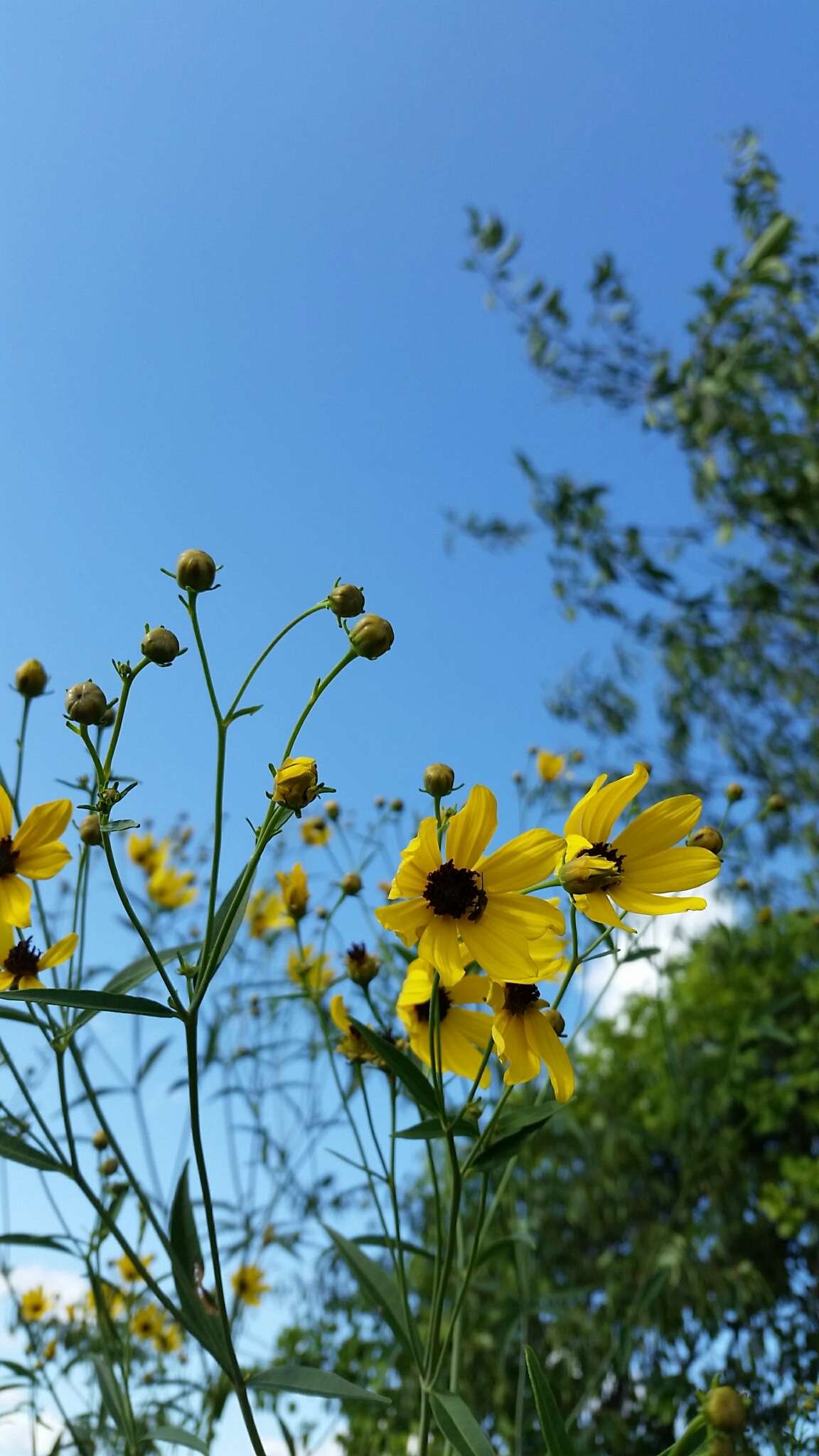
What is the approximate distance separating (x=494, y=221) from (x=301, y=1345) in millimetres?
3752

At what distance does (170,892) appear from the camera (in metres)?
2.59

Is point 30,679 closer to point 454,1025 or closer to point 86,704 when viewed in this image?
point 86,704

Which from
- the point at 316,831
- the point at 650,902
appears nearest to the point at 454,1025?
the point at 650,902

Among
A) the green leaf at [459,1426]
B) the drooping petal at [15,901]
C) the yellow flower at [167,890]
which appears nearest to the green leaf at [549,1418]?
the green leaf at [459,1426]

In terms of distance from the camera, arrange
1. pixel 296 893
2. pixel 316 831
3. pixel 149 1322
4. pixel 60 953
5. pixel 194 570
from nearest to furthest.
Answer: pixel 194 570, pixel 60 953, pixel 296 893, pixel 316 831, pixel 149 1322

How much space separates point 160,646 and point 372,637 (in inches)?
7.6

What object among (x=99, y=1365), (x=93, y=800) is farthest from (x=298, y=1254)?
(x=93, y=800)

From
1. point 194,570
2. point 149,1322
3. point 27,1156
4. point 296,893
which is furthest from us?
point 149,1322

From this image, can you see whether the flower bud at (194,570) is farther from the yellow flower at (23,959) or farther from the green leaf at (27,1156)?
the green leaf at (27,1156)

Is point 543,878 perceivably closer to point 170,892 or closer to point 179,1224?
point 179,1224

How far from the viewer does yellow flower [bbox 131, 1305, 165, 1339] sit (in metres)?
2.48

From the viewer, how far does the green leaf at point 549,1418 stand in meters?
0.75

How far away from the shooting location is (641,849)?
104 centimetres

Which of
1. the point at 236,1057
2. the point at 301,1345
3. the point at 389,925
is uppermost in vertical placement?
the point at 236,1057
